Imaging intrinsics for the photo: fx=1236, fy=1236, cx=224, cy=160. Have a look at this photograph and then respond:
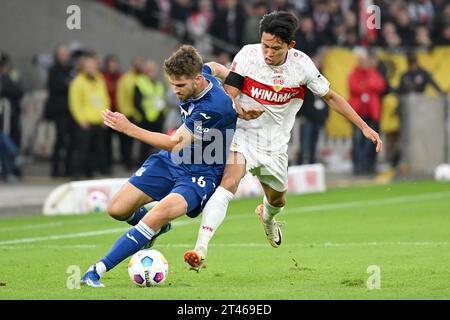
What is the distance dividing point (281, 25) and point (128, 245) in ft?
8.23

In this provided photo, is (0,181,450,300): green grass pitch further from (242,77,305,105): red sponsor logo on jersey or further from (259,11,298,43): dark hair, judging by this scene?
(259,11,298,43): dark hair

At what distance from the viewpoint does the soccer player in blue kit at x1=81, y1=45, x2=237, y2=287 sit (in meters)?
9.62

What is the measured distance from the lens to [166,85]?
25625 mm

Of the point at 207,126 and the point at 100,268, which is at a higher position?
the point at 207,126

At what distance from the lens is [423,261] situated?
453 inches

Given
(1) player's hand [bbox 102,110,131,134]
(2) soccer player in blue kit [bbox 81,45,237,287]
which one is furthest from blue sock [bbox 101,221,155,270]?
(1) player's hand [bbox 102,110,131,134]

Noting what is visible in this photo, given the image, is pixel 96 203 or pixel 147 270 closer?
pixel 147 270

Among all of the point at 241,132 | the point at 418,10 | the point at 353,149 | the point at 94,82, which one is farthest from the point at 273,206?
the point at 418,10

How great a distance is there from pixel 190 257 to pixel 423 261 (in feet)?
9.20

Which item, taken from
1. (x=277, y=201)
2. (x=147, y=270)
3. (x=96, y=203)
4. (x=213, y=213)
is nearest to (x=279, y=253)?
(x=277, y=201)

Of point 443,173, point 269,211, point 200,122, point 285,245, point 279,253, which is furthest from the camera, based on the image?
point 443,173

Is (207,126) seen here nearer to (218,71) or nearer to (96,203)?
(218,71)
